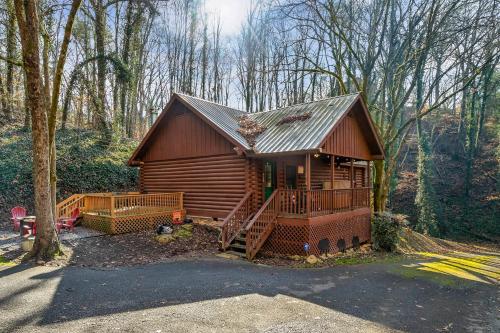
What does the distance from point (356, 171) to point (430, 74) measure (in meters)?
12.0

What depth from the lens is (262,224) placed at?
11.6 metres

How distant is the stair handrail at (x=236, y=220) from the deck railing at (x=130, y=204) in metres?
3.95

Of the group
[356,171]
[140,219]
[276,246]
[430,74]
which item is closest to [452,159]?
[430,74]

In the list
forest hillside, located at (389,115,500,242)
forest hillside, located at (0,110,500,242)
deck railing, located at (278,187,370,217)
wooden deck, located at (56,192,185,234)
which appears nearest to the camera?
deck railing, located at (278,187,370,217)

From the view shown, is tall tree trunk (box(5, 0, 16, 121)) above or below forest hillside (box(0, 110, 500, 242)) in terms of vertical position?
above

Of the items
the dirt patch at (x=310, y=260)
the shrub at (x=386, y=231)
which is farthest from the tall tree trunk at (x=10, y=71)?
the shrub at (x=386, y=231)

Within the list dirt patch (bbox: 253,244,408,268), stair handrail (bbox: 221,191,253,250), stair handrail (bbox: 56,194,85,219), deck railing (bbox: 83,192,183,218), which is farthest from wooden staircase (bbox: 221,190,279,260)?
Result: stair handrail (bbox: 56,194,85,219)

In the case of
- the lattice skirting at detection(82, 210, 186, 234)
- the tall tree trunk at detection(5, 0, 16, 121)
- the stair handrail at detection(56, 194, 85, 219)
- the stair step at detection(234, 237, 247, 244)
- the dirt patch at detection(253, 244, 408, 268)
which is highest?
the tall tree trunk at detection(5, 0, 16, 121)

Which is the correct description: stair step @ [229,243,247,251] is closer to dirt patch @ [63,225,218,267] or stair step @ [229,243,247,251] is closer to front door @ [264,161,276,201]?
dirt patch @ [63,225,218,267]

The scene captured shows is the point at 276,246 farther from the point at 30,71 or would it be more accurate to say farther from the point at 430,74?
the point at 430,74

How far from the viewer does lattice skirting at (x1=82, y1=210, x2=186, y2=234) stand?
12805mm

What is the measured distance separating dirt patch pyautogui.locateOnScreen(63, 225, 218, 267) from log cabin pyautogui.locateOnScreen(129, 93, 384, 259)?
1.22 m

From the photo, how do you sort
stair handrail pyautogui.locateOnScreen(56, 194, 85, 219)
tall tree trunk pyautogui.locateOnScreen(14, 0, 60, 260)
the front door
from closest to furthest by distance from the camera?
tall tree trunk pyautogui.locateOnScreen(14, 0, 60, 260) < stair handrail pyautogui.locateOnScreen(56, 194, 85, 219) < the front door

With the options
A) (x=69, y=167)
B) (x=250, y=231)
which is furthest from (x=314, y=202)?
(x=69, y=167)
